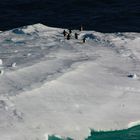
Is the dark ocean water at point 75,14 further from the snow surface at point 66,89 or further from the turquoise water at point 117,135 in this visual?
the turquoise water at point 117,135

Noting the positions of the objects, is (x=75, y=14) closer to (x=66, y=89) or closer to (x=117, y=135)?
(x=66, y=89)

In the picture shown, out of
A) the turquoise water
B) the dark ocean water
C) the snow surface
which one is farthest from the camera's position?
the dark ocean water

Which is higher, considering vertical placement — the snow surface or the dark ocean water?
the snow surface

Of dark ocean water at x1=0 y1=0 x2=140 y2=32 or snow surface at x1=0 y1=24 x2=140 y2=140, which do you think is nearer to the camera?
snow surface at x1=0 y1=24 x2=140 y2=140

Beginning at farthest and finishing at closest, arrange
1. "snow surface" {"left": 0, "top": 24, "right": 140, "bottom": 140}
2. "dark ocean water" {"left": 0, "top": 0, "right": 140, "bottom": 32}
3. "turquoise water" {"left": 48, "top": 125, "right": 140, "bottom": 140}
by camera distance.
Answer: "dark ocean water" {"left": 0, "top": 0, "right": 140, "bottom": 32} → "turquoise water" {"left": 48, "top": 125, "right": 140, "bottom": 140} → "snow surface" {"left": 0, "top": 24, "right": 140, "bottom": 140}

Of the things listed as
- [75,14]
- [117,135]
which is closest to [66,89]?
[117,135]

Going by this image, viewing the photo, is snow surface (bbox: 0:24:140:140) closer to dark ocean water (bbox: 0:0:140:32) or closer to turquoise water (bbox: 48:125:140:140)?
turquoise water (bbox: 48:125:140:140)

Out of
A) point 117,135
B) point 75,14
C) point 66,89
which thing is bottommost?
point 75,14

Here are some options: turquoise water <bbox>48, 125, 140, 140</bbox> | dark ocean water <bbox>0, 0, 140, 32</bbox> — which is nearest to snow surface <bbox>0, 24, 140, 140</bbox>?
turquoise water <bbox>48, 125, 140, 140</bbox>
